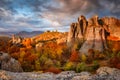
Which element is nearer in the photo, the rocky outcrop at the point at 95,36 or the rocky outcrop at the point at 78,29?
the rocky outcrop at the point at 95,36

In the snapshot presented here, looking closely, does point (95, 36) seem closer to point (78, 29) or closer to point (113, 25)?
point (78, 29)

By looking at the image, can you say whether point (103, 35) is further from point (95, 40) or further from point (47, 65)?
point (47, 65)

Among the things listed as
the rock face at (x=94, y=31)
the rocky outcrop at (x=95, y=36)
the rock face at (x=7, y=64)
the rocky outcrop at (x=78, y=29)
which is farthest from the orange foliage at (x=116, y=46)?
the rock face at (x=7, y=64)

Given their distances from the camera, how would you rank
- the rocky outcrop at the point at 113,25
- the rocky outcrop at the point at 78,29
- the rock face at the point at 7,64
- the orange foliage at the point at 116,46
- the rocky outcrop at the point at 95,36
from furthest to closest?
1. the rocky outcrop at the point at 78,29
2. the rocky outcrop at the point at 113,25
3. the orange foliage at the point at 116,46
4. the rocky outcrop at the point at 95,36
5. the rock face at the point at 7,64

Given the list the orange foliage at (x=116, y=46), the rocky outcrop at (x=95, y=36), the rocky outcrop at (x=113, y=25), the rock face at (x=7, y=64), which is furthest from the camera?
the rocky outcrop at (x=113, y=25)

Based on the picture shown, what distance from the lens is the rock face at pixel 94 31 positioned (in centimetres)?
12472

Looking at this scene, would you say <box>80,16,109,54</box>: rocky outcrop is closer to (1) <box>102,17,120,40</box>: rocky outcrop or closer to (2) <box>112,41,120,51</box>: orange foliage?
(1) <box>102,17,120,40</box>: rocky outcrop

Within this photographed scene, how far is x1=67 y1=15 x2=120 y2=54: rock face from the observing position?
125 metres

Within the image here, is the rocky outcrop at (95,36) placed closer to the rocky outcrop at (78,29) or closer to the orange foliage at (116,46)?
the rocky outcrop at (78,29)

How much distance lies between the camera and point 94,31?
128 m

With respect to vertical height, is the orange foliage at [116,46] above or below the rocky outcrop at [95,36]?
below

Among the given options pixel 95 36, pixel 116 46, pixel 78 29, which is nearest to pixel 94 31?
pixel 95 36

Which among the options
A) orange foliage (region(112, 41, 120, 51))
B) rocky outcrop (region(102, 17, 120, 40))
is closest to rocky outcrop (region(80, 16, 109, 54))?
rocky outcrop (region(102, 17, 120, 40))

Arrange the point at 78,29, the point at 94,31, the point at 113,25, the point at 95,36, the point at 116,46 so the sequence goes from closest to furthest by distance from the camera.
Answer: the point at 116,46, the point at 95,36, the point at 94,31, the point at 113,25, the point at 78,29
